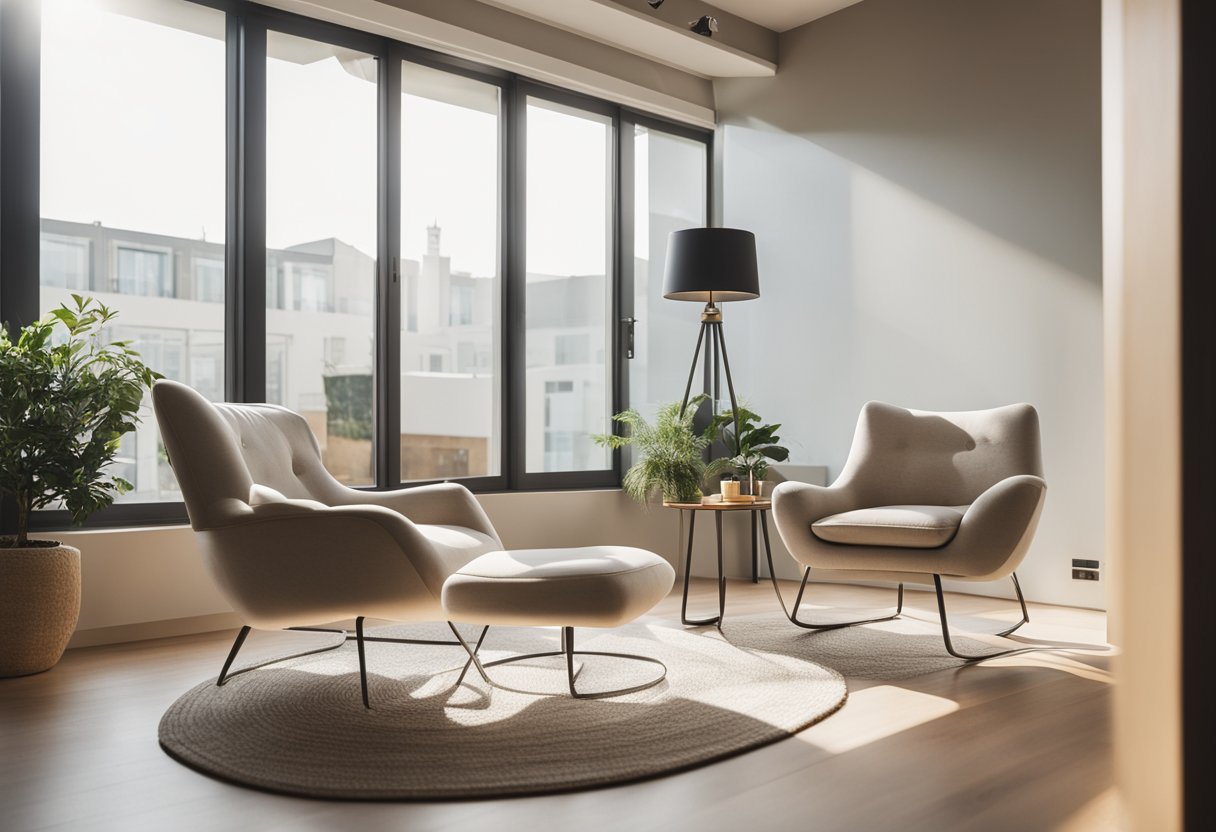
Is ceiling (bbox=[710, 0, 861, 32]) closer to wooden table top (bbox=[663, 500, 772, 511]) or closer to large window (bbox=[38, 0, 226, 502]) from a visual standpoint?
large window (bbox=[38, 0, 226, 502])

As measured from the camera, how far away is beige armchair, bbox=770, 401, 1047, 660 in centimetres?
310

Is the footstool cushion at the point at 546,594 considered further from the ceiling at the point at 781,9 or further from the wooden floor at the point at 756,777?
the ceiling at the point at 781,9

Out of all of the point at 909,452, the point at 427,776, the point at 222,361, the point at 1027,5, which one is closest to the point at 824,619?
the point at 909,452

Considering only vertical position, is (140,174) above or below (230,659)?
above

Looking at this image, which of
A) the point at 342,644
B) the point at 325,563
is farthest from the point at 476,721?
the point at 342,644

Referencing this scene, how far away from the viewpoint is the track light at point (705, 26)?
193 inches

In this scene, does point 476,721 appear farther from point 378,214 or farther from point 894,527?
point 378,214

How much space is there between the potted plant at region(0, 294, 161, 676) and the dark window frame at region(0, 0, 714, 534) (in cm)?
43

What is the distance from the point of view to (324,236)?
13.8 feet

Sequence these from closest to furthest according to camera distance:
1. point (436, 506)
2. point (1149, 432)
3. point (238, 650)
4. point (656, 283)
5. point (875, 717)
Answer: point (1149, 432)
point (875, 717)
point (238, 650)
point (436, 506)
point (656, 283)

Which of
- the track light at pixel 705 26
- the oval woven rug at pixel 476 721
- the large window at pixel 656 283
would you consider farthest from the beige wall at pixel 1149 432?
the large window at pixel 656 283

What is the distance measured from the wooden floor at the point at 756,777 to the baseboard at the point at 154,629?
504 millimetres

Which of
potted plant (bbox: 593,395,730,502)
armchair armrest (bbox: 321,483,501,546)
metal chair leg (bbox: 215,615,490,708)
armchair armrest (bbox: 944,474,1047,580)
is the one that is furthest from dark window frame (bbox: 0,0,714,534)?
armchair armrest (bbox: 944,474,1047,580)

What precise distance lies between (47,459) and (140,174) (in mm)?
1311
